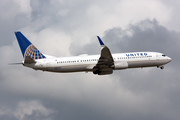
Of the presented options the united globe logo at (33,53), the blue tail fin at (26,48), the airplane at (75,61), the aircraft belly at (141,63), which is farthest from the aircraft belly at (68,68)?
the aircraft belly at (141,63)

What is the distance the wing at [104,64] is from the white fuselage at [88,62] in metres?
1.27

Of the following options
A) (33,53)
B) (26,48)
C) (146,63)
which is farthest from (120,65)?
(26,48)

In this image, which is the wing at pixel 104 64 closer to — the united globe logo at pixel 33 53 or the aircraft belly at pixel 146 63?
the aircraft belly at pixel 146 63

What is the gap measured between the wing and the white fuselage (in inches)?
50.0

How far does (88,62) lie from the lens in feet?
194

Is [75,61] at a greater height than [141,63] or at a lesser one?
lesser

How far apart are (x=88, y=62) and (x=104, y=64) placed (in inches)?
140

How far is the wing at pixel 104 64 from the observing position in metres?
54.7

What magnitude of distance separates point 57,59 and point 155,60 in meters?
23.8

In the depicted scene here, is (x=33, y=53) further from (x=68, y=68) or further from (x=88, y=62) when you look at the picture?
(x=88, y=62)

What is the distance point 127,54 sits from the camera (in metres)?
62.7

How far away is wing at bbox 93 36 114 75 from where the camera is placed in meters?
54.7

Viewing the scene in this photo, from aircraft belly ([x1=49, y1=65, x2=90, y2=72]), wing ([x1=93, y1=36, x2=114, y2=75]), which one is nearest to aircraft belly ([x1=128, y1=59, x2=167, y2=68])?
wing ([x1=93, y1=36, x2=114, y2=75])

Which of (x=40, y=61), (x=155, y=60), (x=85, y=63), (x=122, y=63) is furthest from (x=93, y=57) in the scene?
(x=155, y=60)
